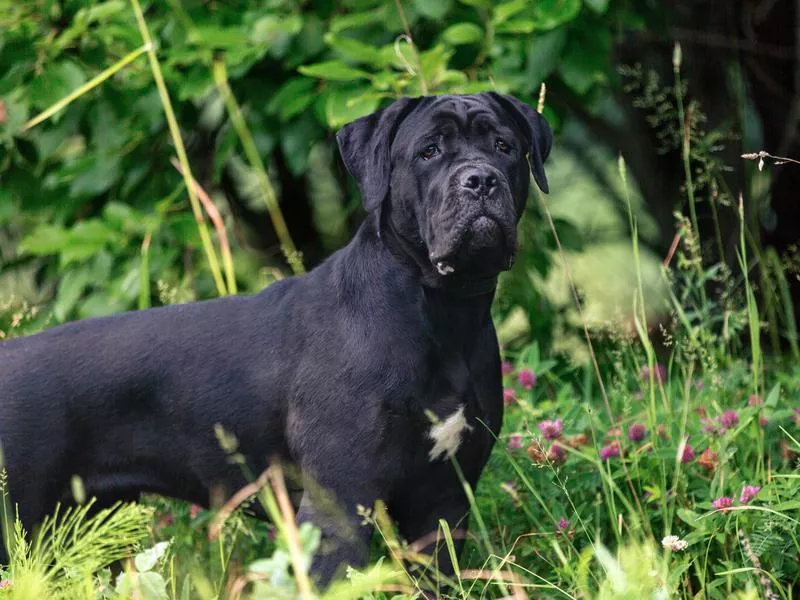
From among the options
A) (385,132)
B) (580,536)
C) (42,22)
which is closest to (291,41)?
(42,22)

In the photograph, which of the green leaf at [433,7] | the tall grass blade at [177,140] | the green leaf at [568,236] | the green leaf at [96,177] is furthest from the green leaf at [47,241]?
the green leaf at [568,236]

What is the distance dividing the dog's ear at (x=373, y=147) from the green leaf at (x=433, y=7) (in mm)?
989

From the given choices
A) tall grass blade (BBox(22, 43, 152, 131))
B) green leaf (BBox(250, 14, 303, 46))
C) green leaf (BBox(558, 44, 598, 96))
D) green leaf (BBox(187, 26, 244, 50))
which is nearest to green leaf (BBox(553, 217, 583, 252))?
green leaf (BBox(558, 44, 598, 96))

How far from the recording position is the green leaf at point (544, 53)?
14.0 ft

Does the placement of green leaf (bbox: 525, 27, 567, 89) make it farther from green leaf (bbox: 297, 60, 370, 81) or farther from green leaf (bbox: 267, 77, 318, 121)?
green leaf (bbox: 267, 77, 318, 121)

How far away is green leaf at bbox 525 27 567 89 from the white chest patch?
5.50ft

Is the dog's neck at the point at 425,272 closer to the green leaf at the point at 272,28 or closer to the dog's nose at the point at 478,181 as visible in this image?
the dog's nose at the point at 478,181

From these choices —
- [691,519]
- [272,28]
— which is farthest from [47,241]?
[691,519]

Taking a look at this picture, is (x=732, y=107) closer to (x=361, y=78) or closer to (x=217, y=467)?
(x=361, y=78)

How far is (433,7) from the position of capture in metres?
4.17

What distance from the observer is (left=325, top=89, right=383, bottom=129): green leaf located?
4056mm

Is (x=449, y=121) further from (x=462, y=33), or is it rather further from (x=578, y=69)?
(x=578, y=69)

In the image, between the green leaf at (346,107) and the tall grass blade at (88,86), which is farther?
the green leaf at (346,107)

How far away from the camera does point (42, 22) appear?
441 cm
